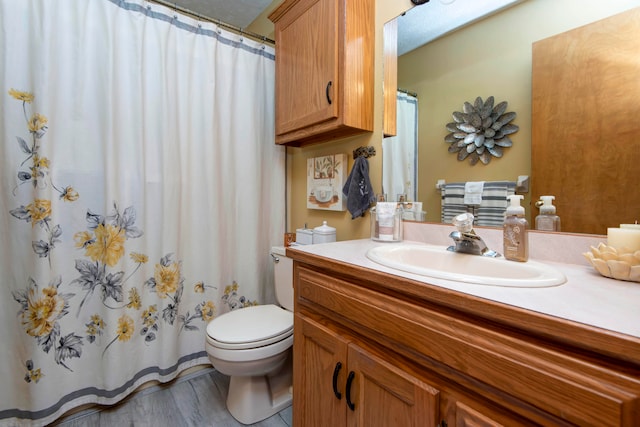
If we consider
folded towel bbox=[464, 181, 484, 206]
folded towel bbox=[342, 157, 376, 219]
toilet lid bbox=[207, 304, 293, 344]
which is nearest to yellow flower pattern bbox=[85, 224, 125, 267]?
toilet lid bbox=[207, 304, 293, 344]

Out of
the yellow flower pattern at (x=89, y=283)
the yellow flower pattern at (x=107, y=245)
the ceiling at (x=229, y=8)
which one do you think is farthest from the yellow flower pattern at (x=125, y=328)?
the ceiling at (x=229, y=8)

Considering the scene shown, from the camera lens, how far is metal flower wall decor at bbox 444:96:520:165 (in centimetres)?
100

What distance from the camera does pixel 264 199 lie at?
1.93 meters

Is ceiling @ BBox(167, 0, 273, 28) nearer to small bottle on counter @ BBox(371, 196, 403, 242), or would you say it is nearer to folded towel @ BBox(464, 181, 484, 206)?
small bottle on counter @ BBox(371, 196, 403, 242)

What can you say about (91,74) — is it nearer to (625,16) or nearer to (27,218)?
(27,218)

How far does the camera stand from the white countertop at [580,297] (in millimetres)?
453

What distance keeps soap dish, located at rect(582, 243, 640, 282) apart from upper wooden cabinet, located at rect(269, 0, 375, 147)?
0.99 meters

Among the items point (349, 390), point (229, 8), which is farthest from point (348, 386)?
point (229, 8)

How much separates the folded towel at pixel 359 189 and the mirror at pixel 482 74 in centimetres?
26

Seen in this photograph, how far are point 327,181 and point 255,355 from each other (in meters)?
0.99

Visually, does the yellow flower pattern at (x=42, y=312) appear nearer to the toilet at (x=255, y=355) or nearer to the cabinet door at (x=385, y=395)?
the toilet at (x=255, y=355)

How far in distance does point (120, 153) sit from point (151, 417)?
1.32 m

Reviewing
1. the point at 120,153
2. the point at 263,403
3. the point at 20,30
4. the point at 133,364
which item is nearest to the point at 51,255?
the point at 120,153

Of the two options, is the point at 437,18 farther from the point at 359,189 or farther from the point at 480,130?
the point at 359,189
